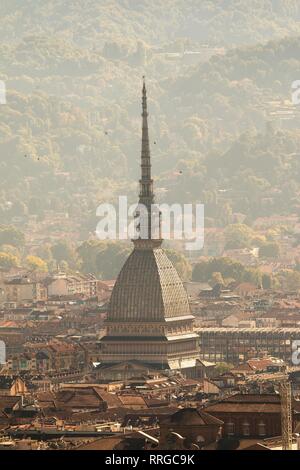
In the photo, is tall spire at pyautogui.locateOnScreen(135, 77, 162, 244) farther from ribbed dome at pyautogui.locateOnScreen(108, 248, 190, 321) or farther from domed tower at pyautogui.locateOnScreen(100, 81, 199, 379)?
ribbed dome at pyautogui.locateOnScreen(108, 248, 190, 321)

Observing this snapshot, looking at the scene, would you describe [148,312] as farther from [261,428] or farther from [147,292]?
[261,428]

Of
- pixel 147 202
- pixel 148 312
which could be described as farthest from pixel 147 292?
pixel 147 202

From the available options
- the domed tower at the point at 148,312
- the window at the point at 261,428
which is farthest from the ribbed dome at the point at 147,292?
the window at the point at 261,428

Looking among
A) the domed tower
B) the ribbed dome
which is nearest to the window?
the domed tower

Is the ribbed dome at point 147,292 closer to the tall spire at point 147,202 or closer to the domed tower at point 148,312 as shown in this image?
the domed tower at point 148,312

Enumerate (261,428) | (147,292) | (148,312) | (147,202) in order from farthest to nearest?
(147,292), (147,202), (148,312), (261,428)

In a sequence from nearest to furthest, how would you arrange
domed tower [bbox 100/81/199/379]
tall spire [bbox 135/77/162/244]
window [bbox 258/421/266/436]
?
window [bbox 258/421/266/436], domed tower [bbox 100/81/199/379], tall spire [bbox 135/77/162/244]

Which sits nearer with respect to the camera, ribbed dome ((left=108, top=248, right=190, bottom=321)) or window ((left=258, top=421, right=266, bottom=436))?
window ((left=258, top=421, right=266, bottom=436))
